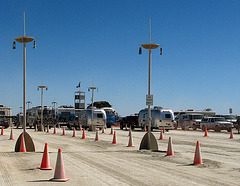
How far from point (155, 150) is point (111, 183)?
28.8 ft

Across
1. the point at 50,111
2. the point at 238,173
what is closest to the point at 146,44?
the point at 238,173

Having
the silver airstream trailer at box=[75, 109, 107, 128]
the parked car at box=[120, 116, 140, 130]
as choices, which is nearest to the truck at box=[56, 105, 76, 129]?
the silver airstream trailer at box=[75, 109, 107, 128]

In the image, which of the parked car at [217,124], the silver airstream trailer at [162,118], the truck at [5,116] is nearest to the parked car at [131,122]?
the silver airstream trailer at [162,118]

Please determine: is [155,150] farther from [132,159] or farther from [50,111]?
[50,111]

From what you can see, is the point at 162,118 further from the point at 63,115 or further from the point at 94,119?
the point at 63,115

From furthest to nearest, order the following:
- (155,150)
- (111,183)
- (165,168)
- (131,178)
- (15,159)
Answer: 1. (155,150)
2. (15,159)
3. (165,168)
4. (131,178)
5. (111,183)

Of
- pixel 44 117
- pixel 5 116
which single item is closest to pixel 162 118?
pixel 44 117

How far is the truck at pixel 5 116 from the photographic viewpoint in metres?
53.2

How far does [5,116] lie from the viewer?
55.2 m

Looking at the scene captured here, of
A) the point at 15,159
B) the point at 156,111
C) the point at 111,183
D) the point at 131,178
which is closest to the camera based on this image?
the point at 111,183

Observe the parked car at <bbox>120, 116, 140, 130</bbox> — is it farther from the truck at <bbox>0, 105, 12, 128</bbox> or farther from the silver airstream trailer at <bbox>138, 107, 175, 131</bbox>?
the truck at <bbox>0, 105, 12, 128</bbox>

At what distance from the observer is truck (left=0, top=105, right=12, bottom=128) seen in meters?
53.2

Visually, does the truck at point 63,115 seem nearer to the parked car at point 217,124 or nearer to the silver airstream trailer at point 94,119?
the silver airstream trailer at point 94,119

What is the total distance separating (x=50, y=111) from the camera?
50719mm
